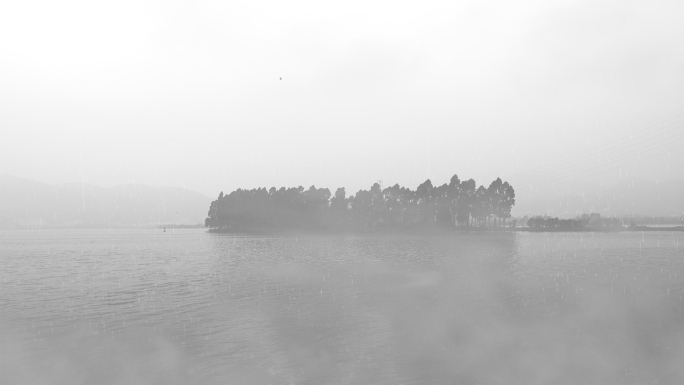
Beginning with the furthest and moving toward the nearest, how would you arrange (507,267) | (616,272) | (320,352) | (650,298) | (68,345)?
(507,267) < (616,272) < (650,298) < (68,345) < (320,352)

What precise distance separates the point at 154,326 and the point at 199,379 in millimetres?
9551

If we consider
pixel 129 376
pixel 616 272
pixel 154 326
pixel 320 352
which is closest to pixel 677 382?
pixel 320 352

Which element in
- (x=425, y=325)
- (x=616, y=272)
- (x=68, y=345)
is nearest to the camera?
(x=68, y=345)

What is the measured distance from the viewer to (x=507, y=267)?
53281mm

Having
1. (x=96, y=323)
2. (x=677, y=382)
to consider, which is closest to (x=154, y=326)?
(x=96, y=323)

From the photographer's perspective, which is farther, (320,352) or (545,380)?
(320,352)

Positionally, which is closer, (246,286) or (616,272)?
(246,286)

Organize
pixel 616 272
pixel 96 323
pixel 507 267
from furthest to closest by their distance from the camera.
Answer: pixel 507 267 < pixel 616 272 < pixel 96 323

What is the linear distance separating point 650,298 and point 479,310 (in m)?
14.3

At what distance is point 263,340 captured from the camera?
20.7m

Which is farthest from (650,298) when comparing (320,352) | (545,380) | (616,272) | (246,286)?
(246,286)

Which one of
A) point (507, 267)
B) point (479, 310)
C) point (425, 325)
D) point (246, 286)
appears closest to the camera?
point (425, 325)

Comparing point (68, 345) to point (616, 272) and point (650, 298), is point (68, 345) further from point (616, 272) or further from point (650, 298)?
point (616, 272)

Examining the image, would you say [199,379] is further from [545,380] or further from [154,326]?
[545,380]
